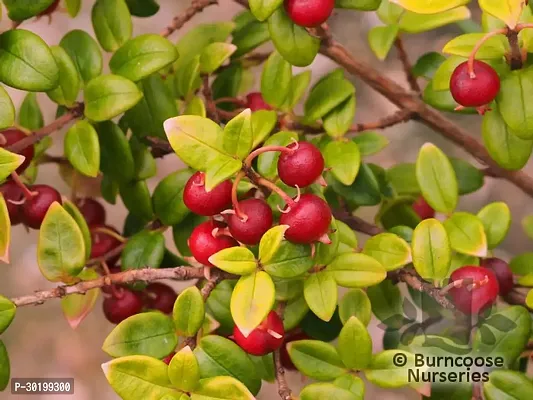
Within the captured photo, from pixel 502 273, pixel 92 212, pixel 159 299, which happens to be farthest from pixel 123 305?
pixel 502 273

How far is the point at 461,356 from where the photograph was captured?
70 centimetres

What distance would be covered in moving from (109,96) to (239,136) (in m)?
0.23

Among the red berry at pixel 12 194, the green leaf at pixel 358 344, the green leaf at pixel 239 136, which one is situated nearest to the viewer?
the green leaf at pixel 239 136

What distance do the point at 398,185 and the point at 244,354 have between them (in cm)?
44

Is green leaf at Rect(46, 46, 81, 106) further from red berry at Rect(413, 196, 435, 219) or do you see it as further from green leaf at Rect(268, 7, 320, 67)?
red berry at Rect(413, 196, 435, 219)

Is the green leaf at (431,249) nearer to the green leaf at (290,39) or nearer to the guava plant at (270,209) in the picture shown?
the guava plant at (270,209)

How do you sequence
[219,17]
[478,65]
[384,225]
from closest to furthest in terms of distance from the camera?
[478,65] → [384,225] → [219,17]

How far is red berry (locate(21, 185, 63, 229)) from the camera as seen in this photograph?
2.42 feet

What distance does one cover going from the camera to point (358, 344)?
65cm

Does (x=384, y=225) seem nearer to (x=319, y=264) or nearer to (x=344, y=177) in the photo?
(x=344, y=177)

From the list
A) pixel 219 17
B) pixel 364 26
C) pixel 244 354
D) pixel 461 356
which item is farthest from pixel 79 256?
pixel 364 26

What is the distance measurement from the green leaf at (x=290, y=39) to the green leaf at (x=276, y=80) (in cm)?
9

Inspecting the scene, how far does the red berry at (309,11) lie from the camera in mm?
643

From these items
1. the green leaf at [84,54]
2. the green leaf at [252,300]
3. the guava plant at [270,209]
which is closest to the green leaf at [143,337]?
the guava plant at [270,209]
